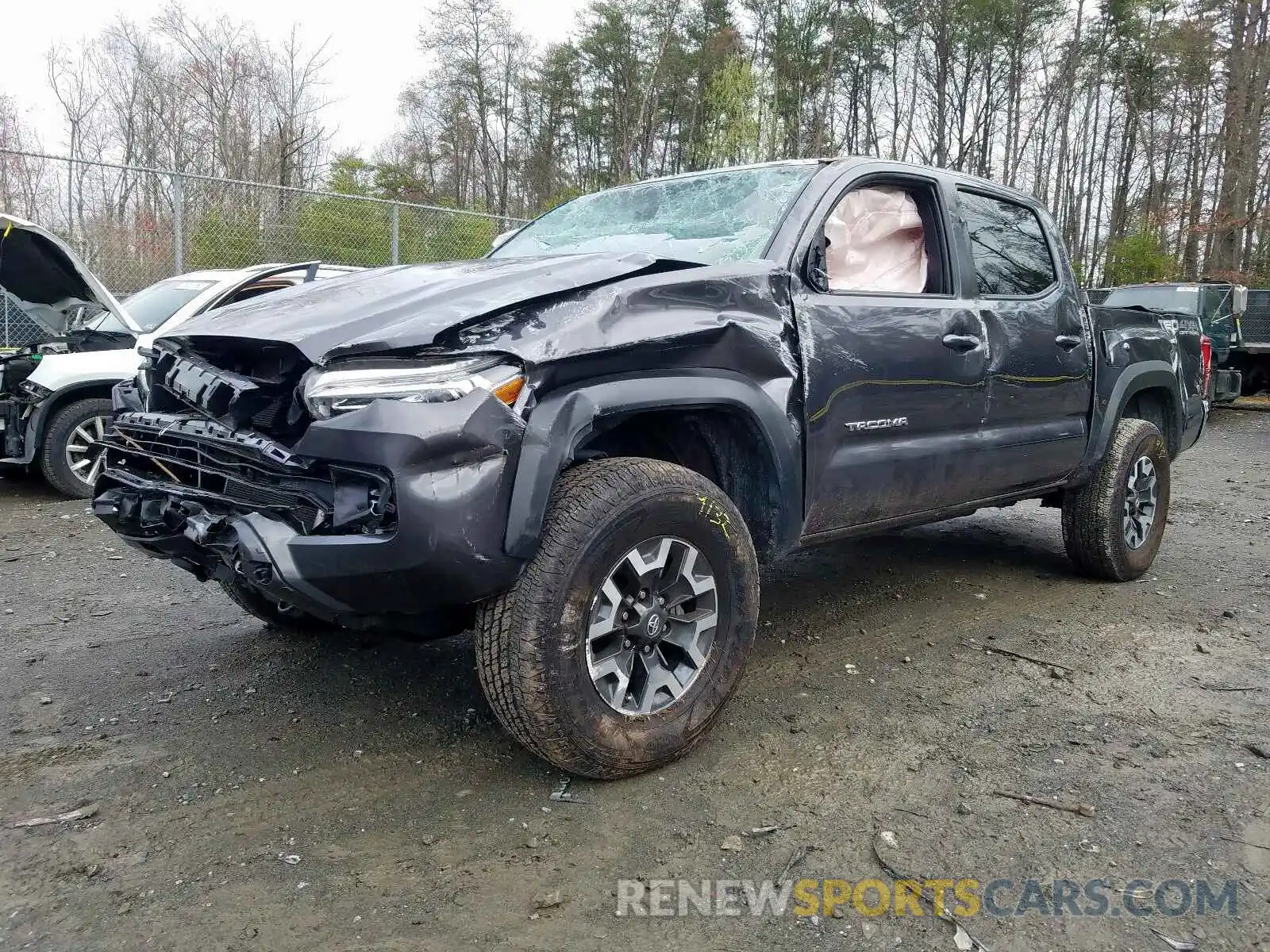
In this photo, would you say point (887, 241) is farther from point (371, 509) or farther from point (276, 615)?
point (276, 615)

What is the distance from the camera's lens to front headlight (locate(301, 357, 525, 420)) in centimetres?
235

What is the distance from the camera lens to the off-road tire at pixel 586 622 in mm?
2441

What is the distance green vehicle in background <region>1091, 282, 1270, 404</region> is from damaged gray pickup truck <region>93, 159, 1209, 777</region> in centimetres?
1248

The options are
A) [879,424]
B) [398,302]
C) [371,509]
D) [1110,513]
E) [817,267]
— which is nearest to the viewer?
[371,509]

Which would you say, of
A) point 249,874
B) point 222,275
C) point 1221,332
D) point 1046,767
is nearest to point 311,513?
point 249,874

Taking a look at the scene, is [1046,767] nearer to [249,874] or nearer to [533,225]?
[249,874]

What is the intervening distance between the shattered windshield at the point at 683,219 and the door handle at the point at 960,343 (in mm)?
821

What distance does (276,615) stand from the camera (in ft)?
12.4

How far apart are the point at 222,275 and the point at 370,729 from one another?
5.87m

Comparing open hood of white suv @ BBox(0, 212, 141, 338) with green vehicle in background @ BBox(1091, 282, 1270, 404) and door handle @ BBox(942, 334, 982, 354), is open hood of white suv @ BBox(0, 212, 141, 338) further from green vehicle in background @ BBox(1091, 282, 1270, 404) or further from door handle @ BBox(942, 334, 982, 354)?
green vehicle in background @ BBox(1091, 282, 1270, 404)

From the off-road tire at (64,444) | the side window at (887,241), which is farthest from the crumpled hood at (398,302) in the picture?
the off-road tire at (64,444)

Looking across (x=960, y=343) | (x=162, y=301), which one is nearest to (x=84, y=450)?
(x=162, y=301)

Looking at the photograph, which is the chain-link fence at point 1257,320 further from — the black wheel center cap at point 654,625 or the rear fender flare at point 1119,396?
the black wheel center cap at point 654,625

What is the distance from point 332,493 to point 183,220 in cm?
950
